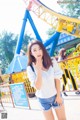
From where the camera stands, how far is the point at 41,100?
290cm

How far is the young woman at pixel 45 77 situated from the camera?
282 centimetres

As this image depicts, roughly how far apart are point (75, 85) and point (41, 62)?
5128mm

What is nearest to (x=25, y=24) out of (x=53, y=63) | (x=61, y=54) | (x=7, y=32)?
(x=61, y=54)

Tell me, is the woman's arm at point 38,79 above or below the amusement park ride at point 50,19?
below

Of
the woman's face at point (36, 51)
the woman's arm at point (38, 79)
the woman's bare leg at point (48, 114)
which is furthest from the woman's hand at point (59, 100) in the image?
the woman's face at point (36, 51)

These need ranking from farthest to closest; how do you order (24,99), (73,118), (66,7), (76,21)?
(66,7), (76,21), (24,99), (73,118)

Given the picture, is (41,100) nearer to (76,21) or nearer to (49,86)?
(49,86)

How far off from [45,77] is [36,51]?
28 centimetres

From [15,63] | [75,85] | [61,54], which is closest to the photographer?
[75,85]

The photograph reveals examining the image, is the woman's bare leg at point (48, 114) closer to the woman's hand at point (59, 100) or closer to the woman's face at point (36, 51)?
the woman's hand at point (59, 100)

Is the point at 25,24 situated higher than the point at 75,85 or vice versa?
the point at 25,24

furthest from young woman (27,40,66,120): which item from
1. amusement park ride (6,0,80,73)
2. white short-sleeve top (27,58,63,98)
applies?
amusement park ride (6,0,80,73)

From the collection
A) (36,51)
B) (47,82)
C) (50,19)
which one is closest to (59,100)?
(47,82)

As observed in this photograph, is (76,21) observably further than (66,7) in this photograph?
No
